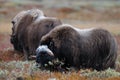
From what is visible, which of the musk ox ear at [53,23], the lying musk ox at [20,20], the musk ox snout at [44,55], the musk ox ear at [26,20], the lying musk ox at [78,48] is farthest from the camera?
the lying musk ox at [20,20]

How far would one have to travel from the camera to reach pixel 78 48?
1002cm

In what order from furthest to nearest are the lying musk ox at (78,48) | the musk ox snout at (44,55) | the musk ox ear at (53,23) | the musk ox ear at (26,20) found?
the musk ox ear at (26,20) → the musk ox ear at (53,23) → the lying musk ox at (78,48) → the musk ox snout at (44,55)

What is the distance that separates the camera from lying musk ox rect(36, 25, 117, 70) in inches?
390

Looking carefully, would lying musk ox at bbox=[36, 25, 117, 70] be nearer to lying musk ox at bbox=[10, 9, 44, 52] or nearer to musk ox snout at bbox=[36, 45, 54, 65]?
musk ox snout at bbox=[36, 45, 54, 65]

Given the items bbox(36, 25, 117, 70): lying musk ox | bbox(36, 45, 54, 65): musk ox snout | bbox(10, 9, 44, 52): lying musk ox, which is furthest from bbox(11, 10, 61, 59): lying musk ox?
bbox(36, 45, 54, 65): musk ox snout

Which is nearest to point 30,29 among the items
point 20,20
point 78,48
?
point 20,20

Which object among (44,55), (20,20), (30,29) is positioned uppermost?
(20,20)

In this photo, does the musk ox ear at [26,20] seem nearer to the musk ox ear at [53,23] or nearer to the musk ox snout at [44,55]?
the musk ox ear at [53,23]

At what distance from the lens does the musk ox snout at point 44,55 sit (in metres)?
9.66

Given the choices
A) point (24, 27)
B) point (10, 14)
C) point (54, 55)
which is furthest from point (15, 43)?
point (10, 14)

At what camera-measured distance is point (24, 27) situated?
1245cm

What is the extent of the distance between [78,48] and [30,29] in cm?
235

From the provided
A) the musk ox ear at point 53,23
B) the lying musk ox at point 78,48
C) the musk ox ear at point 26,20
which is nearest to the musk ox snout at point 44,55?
the lying musk ox at point 78,48

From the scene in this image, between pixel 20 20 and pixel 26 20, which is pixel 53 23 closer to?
pixel 26 20
